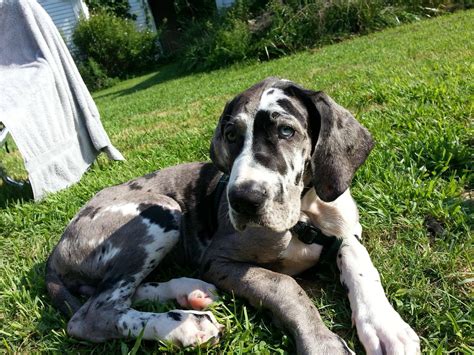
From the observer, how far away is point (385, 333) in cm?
206

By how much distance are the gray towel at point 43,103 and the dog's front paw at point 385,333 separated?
3.97 metres

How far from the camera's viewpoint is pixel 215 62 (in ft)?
51.9

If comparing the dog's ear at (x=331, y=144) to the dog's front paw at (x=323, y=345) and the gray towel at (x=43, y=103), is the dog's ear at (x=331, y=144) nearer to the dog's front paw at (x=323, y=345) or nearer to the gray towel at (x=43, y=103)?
the dog's front paw at (x=323, y=345)

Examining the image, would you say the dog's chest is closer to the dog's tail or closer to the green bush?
the dog's tail

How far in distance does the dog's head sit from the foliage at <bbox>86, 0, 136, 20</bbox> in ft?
77.7

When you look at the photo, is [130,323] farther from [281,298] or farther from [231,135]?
[231,135]

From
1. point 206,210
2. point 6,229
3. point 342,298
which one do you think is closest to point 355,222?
point 342,298

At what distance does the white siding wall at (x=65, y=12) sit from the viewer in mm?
23344

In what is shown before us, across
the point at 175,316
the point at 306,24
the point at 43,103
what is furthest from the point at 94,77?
the point at 175,316

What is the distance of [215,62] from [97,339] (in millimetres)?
14311

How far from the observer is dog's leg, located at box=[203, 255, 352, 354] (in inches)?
81.3

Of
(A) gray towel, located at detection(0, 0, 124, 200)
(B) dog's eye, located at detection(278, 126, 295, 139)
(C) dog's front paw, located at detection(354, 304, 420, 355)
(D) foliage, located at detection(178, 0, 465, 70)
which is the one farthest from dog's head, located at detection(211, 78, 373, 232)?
(D) foliage, located at detection(178, 0, 465, 70)

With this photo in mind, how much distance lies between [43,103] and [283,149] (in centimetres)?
386

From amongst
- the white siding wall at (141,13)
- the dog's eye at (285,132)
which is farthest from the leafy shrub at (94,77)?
the dog's eye at (285,132)
